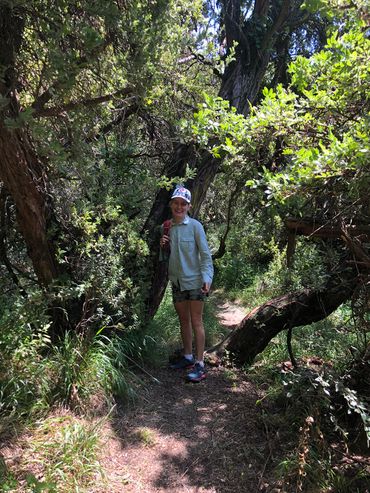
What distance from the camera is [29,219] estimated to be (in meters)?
3.79

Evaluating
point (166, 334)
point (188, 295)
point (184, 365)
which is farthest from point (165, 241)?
point (166, 334)

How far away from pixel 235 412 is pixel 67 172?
A: 105 inches

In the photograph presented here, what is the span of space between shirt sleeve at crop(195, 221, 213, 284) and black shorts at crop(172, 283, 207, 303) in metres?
0.19

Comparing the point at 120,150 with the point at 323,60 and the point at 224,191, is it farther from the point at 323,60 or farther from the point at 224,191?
the point at 224,191

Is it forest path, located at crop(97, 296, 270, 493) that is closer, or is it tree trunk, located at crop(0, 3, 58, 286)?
tree trunk, located at crop(0, 3, 58, 286)

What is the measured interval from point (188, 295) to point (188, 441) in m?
1.50

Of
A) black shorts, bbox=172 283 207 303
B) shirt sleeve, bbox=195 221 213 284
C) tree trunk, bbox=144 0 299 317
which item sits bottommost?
black shorts, bbox=172 283 207 303

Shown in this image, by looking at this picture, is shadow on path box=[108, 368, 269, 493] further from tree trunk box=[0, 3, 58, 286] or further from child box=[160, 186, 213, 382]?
tree trunk box=[0, 3, 58, 286]

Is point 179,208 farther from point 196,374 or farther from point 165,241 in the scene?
point 196,374

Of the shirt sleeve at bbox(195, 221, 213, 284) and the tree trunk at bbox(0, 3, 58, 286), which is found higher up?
the tree trunk at bbox(0, 3, 58, 286)

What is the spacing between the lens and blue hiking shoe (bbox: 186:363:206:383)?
4.41 m

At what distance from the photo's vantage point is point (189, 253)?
4.43m

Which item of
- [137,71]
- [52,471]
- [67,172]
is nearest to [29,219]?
[67,172]

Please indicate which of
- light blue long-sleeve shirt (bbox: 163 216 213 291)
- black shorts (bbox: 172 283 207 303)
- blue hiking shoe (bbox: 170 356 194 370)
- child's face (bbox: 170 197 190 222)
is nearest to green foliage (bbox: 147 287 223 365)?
blue hiking shoe (bbox: 170 356 194 370)
